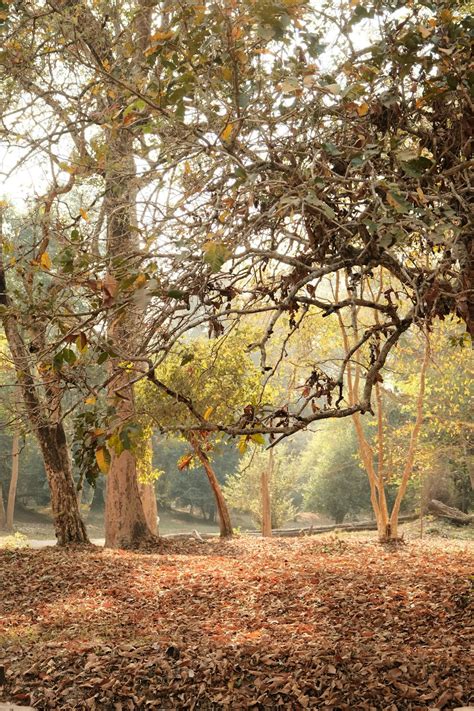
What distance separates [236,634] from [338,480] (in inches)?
835

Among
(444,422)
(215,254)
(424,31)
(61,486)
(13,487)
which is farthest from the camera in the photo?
(13,487)

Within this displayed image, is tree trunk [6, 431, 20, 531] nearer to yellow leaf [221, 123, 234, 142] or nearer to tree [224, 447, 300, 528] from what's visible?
tree [224, 447, 300, 528]

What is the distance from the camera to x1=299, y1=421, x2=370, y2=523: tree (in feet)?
82.4

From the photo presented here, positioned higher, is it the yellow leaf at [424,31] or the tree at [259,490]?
the yellow leaf at [424,31]

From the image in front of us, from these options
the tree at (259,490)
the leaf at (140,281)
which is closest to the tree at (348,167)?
the leaf at (140,281)

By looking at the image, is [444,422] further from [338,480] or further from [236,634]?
[338,480]

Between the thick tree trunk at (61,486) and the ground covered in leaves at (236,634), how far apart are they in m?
1.52

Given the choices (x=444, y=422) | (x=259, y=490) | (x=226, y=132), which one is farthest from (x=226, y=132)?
(x=259, y=490)

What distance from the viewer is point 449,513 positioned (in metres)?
20.1

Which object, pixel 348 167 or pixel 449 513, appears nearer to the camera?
pixel 348 167

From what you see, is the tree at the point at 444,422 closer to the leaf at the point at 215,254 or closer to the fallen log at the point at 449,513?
the fallen log at the point at 449,513

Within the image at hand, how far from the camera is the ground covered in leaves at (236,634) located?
3.85 metres

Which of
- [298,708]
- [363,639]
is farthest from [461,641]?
[298,708]

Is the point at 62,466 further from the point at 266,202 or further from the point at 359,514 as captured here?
the point at 359,514
